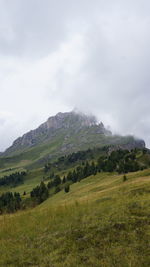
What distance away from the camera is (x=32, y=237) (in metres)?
11.9

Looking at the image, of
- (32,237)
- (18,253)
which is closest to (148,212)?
(32,237)

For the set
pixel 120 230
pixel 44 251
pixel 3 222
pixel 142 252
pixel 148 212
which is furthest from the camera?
pixel 3 222

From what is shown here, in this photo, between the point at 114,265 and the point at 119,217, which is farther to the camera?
the point at 119,217

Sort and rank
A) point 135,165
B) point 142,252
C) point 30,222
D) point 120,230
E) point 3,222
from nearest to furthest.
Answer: point 142,252 < point 120,230 < point 30,222 < point 3,222 < point 135,165

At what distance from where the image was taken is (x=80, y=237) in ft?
35.1

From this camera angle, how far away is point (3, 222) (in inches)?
611

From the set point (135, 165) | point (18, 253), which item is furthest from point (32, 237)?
point (135, 165)

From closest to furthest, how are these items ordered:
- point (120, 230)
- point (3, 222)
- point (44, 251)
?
point (44, 251) < point (120, 230) < point (3, 222)

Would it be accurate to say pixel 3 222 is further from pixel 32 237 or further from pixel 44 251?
pixel 44 251

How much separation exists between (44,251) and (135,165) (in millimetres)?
105779

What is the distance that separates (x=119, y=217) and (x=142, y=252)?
13.2ft

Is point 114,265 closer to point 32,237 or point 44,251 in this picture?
point 44,251

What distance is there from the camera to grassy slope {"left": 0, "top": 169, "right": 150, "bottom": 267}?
855 cm

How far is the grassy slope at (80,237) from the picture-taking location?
8.55 m
